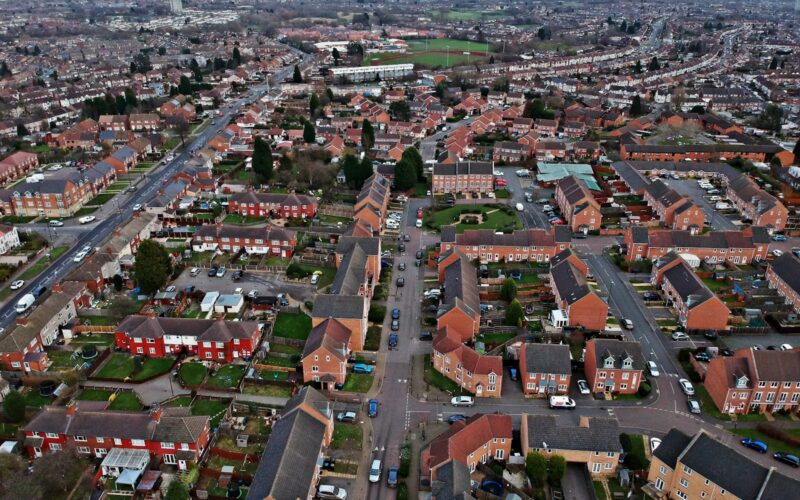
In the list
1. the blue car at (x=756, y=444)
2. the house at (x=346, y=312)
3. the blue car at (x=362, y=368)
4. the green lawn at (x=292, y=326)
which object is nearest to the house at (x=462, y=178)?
the green lawn at (x=292, y=326)

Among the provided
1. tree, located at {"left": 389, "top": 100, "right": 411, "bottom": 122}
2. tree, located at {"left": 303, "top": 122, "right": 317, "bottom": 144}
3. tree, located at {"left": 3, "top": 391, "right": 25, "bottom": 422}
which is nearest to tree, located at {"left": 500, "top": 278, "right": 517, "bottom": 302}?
tree, located at {"left": 3, "top": 391, "right": 25, "bottom": 422}

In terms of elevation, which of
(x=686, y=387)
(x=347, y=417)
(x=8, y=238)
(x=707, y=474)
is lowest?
(x=347, y=417)

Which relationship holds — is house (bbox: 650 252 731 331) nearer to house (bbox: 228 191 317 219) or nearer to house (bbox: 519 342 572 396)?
house (bbox: 519 342 572 396)

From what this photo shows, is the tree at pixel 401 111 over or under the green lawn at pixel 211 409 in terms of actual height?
over

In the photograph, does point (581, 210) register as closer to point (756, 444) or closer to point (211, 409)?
point (756, 444)

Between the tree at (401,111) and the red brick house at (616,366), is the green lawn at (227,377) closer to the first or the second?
the red brick house at (616,366)

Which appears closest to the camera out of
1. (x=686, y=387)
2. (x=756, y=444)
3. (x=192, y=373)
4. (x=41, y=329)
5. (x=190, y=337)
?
(x=756, y=444)

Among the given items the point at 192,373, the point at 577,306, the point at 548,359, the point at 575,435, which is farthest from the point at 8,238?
the point at 575,435
